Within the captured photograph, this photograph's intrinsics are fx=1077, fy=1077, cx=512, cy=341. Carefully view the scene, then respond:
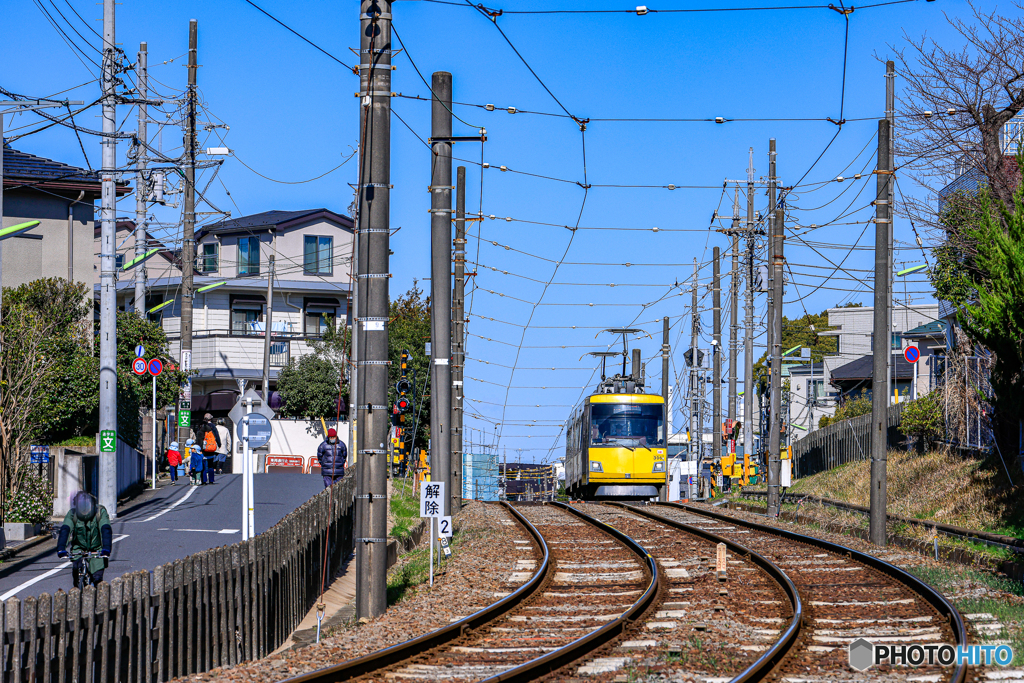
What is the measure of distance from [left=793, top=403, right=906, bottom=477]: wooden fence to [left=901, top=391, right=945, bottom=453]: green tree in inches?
39.5

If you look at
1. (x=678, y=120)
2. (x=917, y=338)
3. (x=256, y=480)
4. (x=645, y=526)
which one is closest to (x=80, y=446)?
(x=256, y=480)

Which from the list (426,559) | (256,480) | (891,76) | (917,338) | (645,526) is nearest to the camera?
(426,559)

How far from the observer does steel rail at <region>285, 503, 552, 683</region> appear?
8.98m

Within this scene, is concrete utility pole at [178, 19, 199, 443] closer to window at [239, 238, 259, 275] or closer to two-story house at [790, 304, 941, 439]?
window at [239, 238, 259, 275]

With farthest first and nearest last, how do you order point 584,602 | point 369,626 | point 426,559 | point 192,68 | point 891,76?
1. point 192,68
2. point 891,76
3. point 426,559
4. point 584,602
5. point 369,626

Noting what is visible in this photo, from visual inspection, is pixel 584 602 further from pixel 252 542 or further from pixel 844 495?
pixel 844 495

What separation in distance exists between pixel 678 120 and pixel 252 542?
14364 millimetres

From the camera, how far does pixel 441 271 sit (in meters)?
20.4

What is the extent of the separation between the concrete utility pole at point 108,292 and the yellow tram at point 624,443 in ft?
48.6

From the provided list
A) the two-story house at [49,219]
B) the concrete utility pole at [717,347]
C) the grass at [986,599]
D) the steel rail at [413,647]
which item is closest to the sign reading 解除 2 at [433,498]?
the steel rail at [413,647]

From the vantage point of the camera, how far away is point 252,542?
453 inches

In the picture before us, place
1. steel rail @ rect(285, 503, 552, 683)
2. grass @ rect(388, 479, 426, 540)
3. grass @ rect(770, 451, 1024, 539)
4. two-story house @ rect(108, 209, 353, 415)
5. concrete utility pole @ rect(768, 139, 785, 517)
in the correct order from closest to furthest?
steel rail @ rect(285, 503, 552, 683) → grass @ rect(770, 451, 1024, 539) → grass @ rect(388, 479, 426, 540) → concrete utility pole @ rect(768, 139, 785, 517) → two-story house @ rect(108, 209, 353, 415)

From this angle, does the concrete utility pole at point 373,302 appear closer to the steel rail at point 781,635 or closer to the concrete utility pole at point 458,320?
the steel rail at point 781,635
